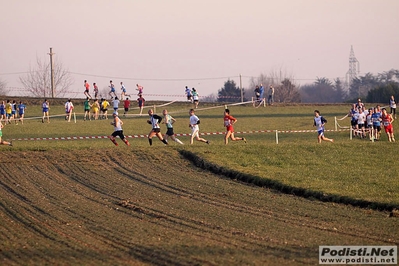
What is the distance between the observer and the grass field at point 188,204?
11.9 m

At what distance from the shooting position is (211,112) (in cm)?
5500

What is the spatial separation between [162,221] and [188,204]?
2.40 meters

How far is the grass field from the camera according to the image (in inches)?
470

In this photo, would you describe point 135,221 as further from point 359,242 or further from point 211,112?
point 211,112

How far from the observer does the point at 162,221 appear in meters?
14.8

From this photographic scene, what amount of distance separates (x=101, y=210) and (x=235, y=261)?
20.1 ft

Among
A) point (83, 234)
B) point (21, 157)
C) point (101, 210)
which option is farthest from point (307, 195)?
point (21, 157)

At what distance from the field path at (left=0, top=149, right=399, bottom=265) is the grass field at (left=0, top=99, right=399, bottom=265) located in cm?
2

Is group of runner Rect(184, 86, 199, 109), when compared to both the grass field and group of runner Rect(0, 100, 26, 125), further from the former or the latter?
the grass field
